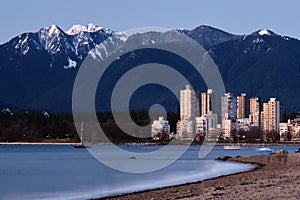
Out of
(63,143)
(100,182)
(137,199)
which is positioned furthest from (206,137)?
(137,199)

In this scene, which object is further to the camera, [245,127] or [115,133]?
[245,127]

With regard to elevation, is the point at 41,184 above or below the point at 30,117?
below

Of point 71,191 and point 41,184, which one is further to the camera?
point 41,184

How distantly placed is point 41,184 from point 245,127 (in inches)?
6106

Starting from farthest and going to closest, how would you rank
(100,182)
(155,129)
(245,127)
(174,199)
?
(245,127) < (155,129) < (100,182) < (174,199)

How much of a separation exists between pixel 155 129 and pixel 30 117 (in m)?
30.9

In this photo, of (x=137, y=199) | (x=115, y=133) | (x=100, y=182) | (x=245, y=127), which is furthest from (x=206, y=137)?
(x=137, y=199)

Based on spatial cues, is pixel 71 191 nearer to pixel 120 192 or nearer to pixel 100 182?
pixel 120 192

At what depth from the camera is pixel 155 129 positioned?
544 ft

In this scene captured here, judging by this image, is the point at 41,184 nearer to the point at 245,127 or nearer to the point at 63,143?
the point at 63,143

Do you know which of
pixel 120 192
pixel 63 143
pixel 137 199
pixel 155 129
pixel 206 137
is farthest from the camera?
pixel 206 137

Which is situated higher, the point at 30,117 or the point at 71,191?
the point at 30,117

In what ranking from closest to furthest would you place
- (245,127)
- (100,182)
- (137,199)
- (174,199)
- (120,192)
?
1. (174,199)
2. (137,199)
3. (120,192)
4. (100,182)
5. (245,127)

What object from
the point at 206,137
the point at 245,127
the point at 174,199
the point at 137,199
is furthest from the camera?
the point at 245,127
